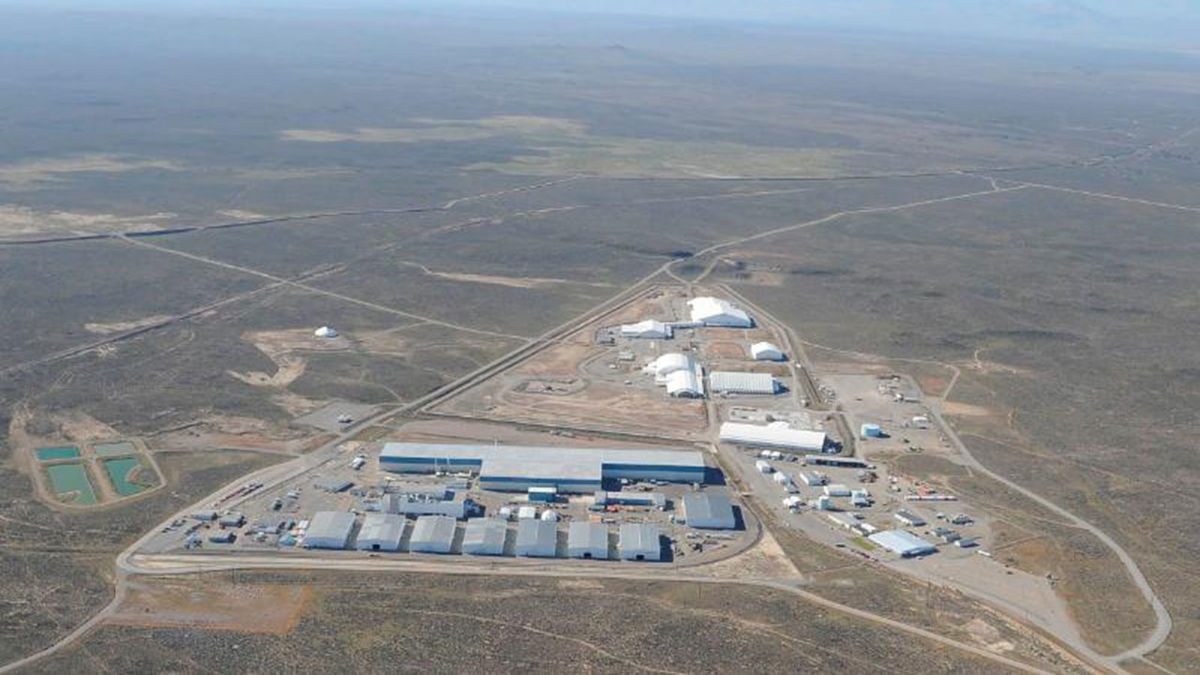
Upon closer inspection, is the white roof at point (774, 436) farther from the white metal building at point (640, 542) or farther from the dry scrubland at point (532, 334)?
the white metal building at point (640, 542)

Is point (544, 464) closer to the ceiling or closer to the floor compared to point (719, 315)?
closer to the floor

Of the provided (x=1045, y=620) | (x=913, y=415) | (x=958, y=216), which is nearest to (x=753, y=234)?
(x=958, y=216)

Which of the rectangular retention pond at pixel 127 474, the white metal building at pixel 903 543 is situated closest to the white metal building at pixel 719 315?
the white metal building at pixel 903 543

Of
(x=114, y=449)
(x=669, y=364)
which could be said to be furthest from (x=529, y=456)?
(x=114, y=449)

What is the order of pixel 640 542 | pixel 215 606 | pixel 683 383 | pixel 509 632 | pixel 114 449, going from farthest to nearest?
pixel 683 383 → pixel 114 449 → pixel 640 542 → pixel 215 606 → pixel 509 632

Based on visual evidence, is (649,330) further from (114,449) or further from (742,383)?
(114,449)

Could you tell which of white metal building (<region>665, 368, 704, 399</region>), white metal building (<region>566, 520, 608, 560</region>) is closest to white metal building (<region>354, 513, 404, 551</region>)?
white metal building (<region>566, 520, 608, 560</region>)
